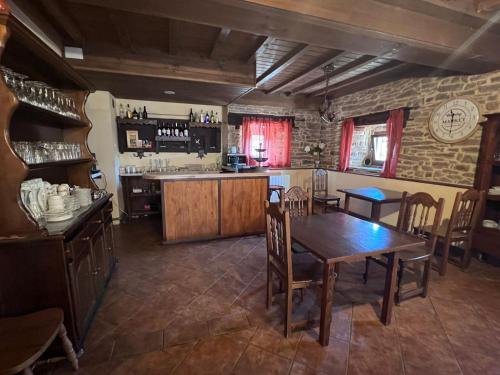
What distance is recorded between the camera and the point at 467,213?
2.84m

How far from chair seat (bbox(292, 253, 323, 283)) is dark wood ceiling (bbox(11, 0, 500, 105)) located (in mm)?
1963

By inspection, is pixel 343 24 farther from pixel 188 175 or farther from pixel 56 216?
pixel 56 216

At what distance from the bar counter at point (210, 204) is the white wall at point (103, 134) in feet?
4.43

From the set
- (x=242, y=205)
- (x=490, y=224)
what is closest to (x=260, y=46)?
(x=242, y=205)

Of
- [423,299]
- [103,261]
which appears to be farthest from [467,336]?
[103,261]

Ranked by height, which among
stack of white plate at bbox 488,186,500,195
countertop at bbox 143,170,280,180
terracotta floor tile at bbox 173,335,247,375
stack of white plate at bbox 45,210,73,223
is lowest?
terracotta floor tile at bbox 173,335,247,375

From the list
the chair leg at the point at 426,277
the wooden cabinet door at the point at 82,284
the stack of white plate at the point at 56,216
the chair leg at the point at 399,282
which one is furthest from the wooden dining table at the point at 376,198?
the stack of white plate at the point at 56,216

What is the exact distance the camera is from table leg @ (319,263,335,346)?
163 centimetres

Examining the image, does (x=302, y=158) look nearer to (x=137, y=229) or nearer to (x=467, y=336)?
(x=137, y=229)

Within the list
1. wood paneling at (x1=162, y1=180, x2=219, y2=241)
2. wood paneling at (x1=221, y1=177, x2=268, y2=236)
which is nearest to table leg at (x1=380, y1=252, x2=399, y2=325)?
wood paneling at (x1=221, y1=177, x2=268, y2=236)

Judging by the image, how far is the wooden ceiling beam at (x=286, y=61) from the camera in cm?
300

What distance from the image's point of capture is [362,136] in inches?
209

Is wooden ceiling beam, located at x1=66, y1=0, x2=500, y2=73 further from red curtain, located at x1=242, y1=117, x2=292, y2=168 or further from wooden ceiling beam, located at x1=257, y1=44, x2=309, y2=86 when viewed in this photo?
red curtain, located at x1=242, y1=117, x2=292, y2=168

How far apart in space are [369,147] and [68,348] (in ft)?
18.1
